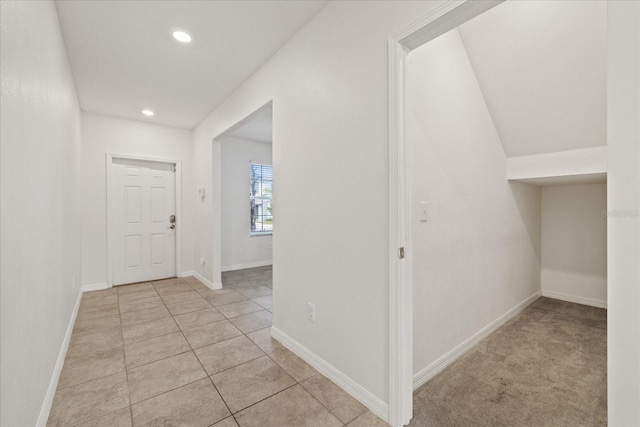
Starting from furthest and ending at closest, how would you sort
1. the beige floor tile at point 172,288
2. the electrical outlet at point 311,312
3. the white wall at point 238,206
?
the white wall at point 238,206 < the beige floor tile at point 172,288 < the electrical outlet at point 311,312

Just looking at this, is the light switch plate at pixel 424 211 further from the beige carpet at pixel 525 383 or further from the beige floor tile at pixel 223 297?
the beige floor tile at pixel 223 297

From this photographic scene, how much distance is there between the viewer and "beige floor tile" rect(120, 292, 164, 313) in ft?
10.9

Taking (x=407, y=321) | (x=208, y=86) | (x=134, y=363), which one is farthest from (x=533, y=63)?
(x=134, y=363)

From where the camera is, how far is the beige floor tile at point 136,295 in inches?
144

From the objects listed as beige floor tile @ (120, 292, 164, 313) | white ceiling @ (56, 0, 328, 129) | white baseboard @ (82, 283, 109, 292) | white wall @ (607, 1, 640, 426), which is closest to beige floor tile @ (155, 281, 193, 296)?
beige floor tile @ (120, 292, 164, 313)

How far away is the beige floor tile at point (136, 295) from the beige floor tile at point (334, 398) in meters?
2.89

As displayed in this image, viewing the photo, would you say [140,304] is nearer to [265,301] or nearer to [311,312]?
[265,301]

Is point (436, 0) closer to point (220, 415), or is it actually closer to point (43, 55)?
point (43, 55)

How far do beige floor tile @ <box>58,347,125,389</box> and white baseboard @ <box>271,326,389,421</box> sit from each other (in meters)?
1.21

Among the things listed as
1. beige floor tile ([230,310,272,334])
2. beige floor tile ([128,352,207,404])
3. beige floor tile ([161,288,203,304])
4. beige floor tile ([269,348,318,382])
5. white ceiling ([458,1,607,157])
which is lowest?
beige floor tile ([128,352,207,404])

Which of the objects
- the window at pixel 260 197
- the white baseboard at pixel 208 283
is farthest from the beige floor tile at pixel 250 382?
the window at pixel 260 197

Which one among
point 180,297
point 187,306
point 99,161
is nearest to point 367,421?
point 187,306

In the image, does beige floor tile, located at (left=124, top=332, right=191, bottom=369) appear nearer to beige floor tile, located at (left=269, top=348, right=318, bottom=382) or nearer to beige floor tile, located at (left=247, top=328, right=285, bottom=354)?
beige floor tile, located at (left=247, top=328, right=285, bottom=354)

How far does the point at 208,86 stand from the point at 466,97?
2.68 meters
